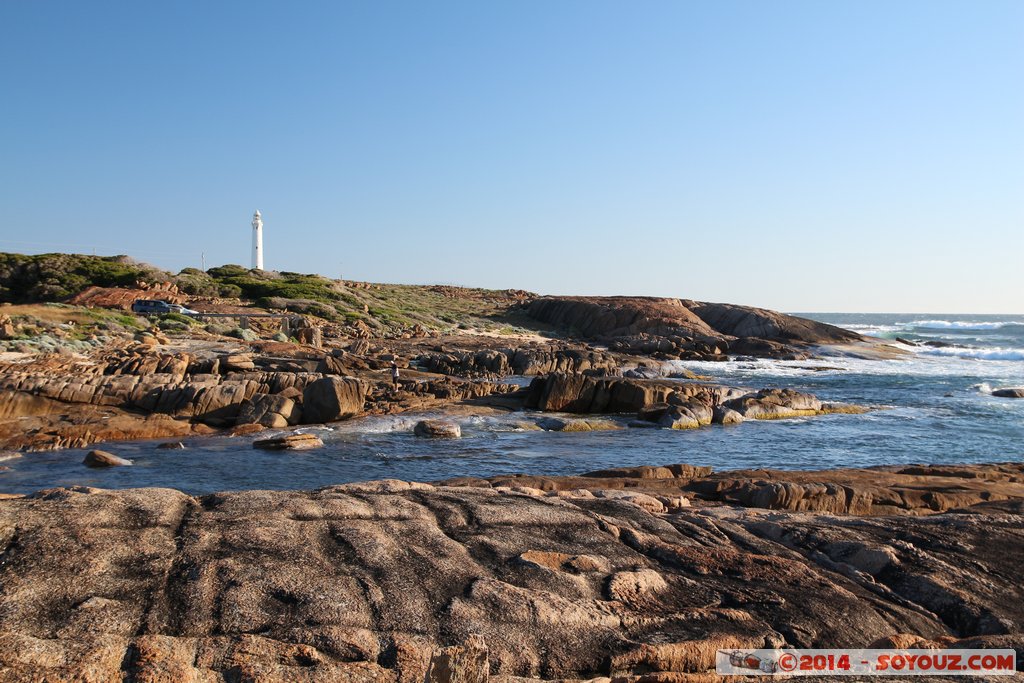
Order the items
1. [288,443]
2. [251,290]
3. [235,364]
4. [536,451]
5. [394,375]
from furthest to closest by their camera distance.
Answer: [251,290], [394,375], [235,364], [536,451], [288,443]

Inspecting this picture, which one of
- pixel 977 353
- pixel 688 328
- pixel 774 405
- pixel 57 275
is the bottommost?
pixel 774 405

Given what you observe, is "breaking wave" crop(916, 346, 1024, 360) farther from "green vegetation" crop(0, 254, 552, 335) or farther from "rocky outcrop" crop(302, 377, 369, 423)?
"rocky outcrop" crop(302, 377, 369, 423)

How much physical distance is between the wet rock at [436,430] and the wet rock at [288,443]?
3.38 metres

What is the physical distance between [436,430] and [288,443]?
4.49 metres

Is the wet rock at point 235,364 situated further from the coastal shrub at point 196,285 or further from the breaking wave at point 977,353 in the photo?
the breaking wave at point 977,353

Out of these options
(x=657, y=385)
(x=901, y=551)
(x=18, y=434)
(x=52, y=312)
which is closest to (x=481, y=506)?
(x=901, y=551)

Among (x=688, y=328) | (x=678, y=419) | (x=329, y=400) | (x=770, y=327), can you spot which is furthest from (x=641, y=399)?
(x=770, y=327)

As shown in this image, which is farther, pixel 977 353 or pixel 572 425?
pixel 977 353

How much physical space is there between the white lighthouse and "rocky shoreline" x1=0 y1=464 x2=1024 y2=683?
82.9 m

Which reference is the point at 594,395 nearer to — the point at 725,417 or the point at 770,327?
the point at 725,417

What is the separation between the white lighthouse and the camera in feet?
278

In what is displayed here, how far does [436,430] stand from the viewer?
21.1 meters

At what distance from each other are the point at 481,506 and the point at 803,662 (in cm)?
350

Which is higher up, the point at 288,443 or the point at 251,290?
the point at 251,290
